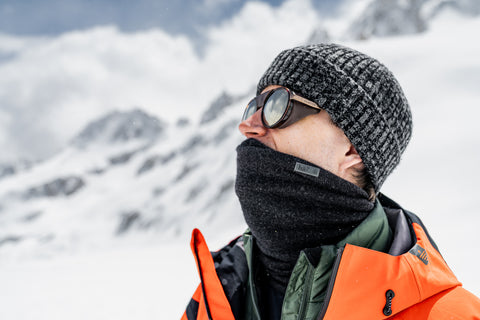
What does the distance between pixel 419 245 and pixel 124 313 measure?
5365 mm

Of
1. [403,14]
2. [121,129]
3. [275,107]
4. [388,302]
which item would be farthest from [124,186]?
[121,129]

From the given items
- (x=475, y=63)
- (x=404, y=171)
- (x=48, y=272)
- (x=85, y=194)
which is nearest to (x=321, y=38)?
(x=475, y=63)

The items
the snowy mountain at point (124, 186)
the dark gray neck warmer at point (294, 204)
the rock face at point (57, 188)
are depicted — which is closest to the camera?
the dark gray neck warmer at point (294, 204)

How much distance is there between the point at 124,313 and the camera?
5.09 metres

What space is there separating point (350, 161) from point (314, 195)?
0.33m

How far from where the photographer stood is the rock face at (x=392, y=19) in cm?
4206

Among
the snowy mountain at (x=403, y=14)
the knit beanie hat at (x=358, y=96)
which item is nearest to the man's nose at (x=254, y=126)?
the knit beanie hat at (x=358, y=96)

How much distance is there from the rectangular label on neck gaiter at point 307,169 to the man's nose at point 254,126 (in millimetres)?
293

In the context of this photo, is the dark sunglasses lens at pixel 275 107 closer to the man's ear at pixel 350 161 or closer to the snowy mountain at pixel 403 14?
the man's ear at pixel 350 161

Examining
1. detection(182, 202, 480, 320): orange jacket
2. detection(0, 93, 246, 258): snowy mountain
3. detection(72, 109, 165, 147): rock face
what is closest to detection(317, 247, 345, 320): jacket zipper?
detection(182, 202, 480, 320): orange jacket

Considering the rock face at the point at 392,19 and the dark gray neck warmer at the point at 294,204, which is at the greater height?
the rock face at the point at 392,19

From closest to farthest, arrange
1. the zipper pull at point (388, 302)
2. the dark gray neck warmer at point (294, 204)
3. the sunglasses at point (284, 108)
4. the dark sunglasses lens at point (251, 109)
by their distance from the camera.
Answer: the zipper pull at point (388, 302)
the dark gray neck warmer at point (294, 204)
the sunglasses at point (284, 108)
the dark sunglasses lens at point (251, 109)

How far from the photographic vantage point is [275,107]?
5.23 feet

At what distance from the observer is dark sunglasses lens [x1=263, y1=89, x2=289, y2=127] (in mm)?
1551
